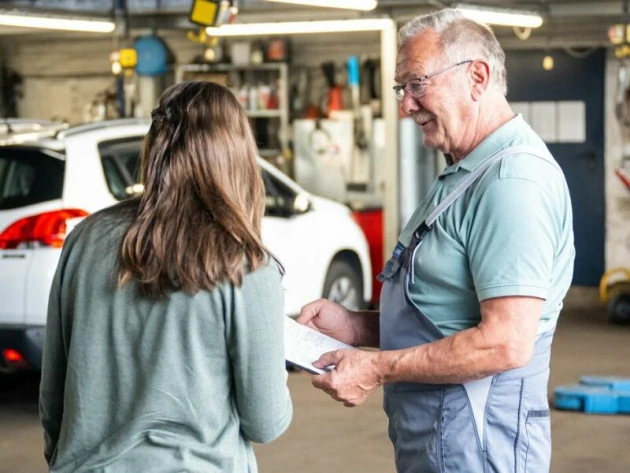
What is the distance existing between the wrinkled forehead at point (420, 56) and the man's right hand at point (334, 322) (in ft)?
2.27

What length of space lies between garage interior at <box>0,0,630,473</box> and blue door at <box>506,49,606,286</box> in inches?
0.6

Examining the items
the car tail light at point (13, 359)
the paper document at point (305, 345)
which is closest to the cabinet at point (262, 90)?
the car tail light at point (13, 359)

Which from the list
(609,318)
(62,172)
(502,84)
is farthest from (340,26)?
(502,84)

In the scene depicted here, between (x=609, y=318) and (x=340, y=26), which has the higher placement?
(x=340, y=26)

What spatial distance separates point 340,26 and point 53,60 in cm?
493

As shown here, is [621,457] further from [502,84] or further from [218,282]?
[218,282]

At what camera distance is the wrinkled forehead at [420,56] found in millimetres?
2676

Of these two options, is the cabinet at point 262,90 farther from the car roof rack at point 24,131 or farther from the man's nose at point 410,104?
the man's nose at point 410,104

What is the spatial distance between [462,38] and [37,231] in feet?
15.8

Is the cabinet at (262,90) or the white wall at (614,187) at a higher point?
the cabinet at (262,90)

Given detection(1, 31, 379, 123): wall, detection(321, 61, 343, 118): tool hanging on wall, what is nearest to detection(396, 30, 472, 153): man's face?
detection(321, 61, 343, 118): tool hanging on wall

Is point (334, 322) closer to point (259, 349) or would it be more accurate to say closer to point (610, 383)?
point (259, 349)

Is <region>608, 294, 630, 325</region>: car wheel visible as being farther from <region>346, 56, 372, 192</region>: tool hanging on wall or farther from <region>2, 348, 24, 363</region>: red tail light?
<region>2, 348, 24, 363</region>: red tail light

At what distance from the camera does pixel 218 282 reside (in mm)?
2238
